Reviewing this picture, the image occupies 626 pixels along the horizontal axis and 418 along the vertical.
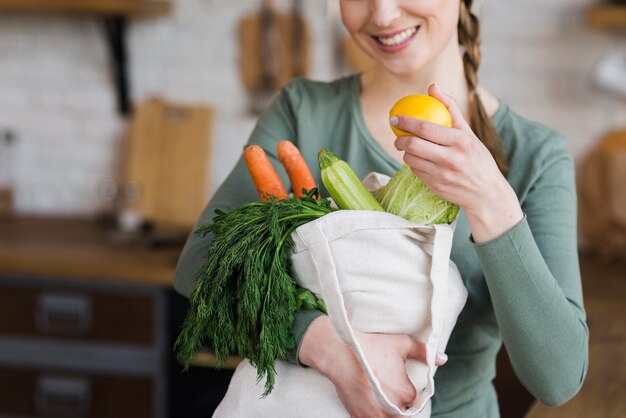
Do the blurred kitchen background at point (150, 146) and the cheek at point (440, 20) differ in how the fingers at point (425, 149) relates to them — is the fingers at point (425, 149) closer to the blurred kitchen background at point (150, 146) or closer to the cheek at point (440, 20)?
the cheek at point (440, 20)

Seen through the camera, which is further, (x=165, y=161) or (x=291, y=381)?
(x=165, y=161)

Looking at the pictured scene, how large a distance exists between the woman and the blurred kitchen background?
2.84ft

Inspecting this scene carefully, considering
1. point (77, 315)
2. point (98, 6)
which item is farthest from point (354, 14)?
point (98, 6)

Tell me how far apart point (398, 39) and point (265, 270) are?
1.36 feet

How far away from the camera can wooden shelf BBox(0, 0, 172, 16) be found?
9.15 ft

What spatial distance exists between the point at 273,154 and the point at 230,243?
37 centimetres

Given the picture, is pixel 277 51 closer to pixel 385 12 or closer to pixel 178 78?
pixel 178 78

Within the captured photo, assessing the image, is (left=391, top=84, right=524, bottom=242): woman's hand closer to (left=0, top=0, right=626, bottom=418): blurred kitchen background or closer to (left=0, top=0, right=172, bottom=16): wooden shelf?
(left=0, top=0, right=626, bottom=418): blurred kitchen background

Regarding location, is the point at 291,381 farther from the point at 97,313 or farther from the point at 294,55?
the point at 294,55

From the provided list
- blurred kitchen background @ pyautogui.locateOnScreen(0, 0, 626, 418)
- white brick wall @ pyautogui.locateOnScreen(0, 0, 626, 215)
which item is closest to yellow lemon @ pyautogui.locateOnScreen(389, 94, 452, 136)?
blurred kitchen background @ pyautogui.locateOnScreen(0, 0, 626, 418)

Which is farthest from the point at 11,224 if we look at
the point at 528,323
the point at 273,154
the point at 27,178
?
the point at 528,323

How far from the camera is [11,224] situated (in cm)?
305

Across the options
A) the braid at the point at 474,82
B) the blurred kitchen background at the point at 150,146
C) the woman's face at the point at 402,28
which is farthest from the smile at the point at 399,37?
the blurred kitchen background at the point at 150,146

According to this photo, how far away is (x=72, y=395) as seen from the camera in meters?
2.61
